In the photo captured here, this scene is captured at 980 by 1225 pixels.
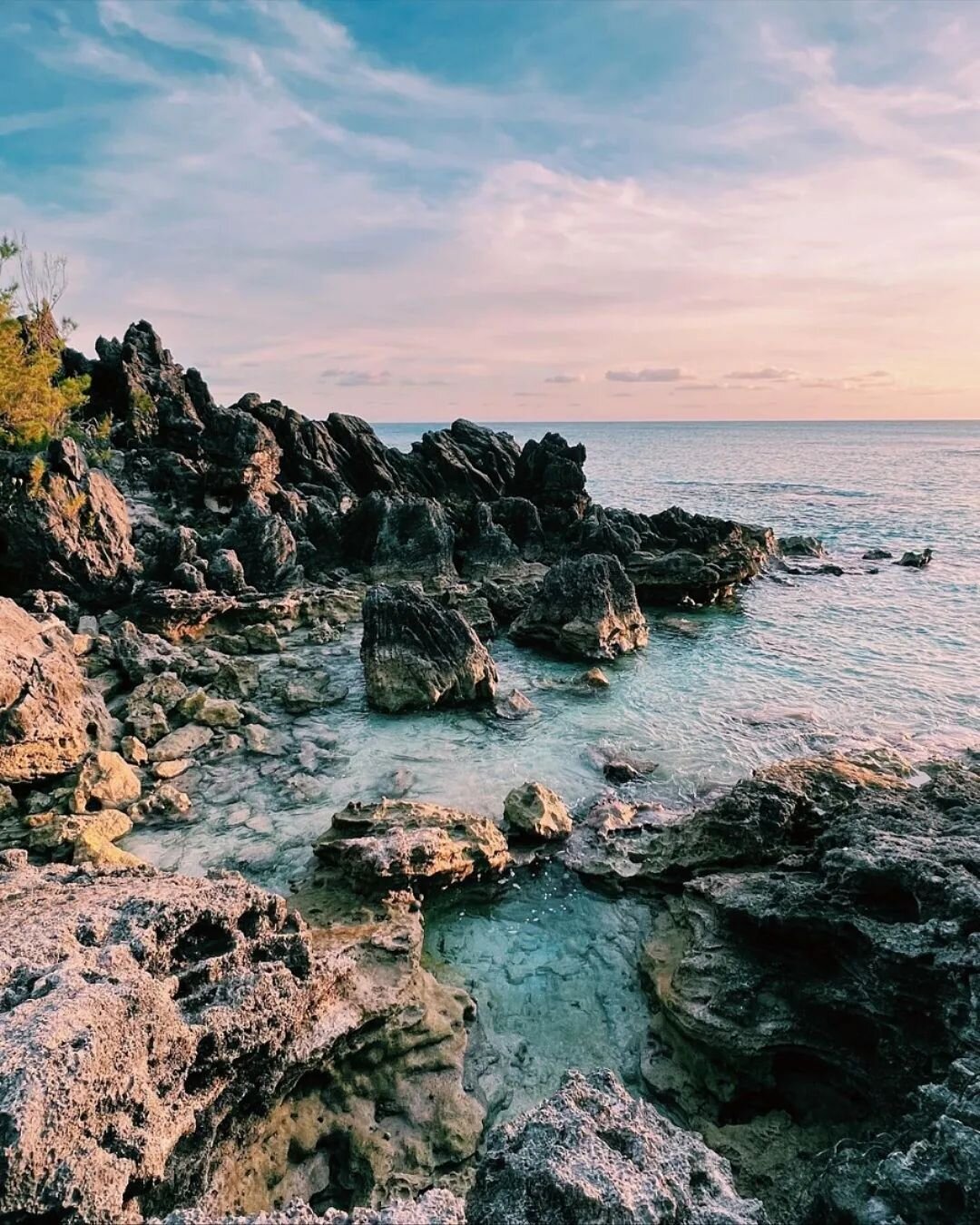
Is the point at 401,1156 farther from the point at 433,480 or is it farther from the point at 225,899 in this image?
the point at 433,480

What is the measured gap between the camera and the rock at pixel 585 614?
20.3 meters

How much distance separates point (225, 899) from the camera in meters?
6.28

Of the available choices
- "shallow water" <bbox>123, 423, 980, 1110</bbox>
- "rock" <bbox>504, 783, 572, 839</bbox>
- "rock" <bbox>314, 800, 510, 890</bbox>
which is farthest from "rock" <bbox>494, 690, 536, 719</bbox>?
"rock" <bbox>314, 800, 510, 890</bbox>

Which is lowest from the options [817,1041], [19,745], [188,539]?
[817,1041]

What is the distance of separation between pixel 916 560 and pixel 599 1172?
37590mm

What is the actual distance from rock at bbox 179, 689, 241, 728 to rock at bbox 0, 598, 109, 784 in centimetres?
163

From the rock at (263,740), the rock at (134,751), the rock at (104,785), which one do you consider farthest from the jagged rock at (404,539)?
the rock at (104,785)

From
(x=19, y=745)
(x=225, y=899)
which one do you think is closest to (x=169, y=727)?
(x=19, y=745)

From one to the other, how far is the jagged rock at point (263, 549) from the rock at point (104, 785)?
12456 mm

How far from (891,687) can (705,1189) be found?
17.3 meters

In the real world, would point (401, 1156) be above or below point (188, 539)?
below

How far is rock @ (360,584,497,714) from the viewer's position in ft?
53.2

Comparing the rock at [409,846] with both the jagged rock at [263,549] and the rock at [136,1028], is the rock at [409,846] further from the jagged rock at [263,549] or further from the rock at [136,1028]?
the jagged rock at [263,549]

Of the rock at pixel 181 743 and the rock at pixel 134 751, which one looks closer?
the rock at pixel 134 751
